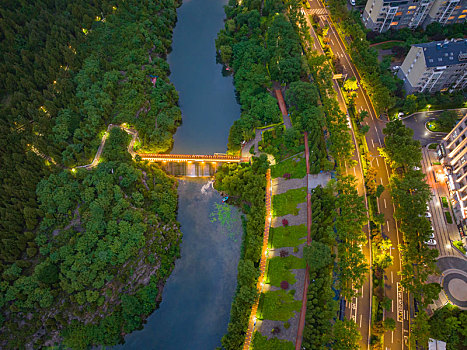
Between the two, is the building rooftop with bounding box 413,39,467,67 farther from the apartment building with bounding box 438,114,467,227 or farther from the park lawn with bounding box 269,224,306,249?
the park lawn with bounding box 269,224,306,249

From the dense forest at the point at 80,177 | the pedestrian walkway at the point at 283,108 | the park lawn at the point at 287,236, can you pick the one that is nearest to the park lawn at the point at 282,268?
the park lawn at the point at 287,236

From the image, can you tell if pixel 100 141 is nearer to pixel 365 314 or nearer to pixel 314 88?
pixel 314 88

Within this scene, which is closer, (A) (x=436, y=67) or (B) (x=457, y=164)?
(B) (x=457, y=164)

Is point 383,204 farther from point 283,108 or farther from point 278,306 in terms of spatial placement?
point 283,108

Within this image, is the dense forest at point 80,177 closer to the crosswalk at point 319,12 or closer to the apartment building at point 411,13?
the crosswalk at point 319,12

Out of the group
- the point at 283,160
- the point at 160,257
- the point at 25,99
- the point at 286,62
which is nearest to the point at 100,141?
the point at 25,99

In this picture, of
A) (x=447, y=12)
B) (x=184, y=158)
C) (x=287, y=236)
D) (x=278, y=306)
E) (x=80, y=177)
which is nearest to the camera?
(x=278, y=306)

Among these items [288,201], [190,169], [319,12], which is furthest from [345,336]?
[319,12]

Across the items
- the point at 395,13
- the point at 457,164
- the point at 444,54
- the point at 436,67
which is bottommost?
the point at 457,164
